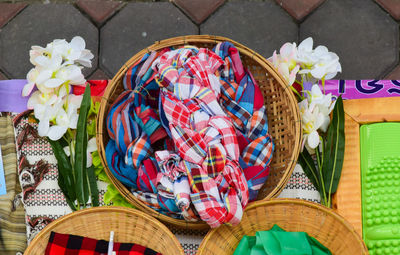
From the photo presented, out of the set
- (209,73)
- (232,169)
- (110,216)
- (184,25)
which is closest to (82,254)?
(110,216)

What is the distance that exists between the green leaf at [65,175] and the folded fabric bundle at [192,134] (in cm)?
11

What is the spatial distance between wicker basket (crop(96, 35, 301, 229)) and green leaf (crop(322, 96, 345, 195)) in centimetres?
9

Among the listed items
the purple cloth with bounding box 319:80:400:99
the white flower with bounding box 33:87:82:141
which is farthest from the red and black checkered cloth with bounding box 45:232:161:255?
the purple cloth with bounding box 319:80:400:99

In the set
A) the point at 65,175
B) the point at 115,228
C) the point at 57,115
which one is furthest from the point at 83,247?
the point at 57,115

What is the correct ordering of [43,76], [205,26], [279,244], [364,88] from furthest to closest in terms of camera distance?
1. [205,26]
2. [364,88]
3. [43,76]
4. [279,244]

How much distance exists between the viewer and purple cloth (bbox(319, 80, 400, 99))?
1129 millimetres

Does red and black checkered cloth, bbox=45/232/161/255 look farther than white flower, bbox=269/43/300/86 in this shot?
No

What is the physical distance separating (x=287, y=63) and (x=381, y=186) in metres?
0.33

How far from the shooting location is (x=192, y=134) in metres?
0.94

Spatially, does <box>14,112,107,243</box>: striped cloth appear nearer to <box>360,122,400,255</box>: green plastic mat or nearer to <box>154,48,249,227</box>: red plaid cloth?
<box>154,48,249,227</box>: red plaid cloth

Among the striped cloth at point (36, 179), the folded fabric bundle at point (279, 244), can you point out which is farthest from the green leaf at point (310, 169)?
the striped cloth at point (36, 179)

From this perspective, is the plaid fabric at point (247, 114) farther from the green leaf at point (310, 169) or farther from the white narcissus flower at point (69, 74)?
the white narcissus flower at point (69, 74)

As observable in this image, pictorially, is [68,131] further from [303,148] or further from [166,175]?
[303,148]

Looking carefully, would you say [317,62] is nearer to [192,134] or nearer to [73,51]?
[192,134]
